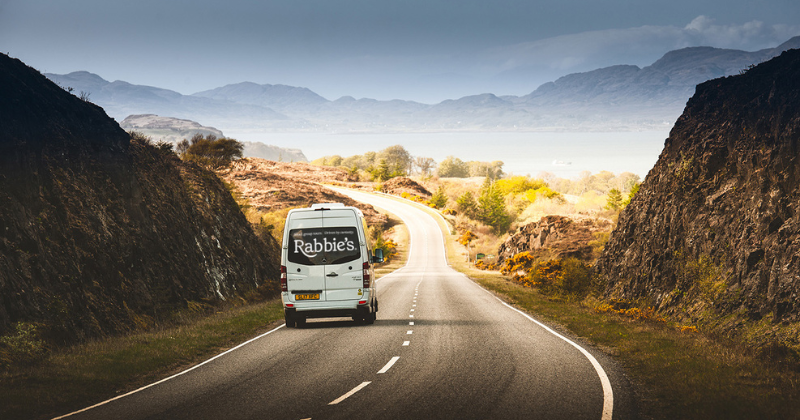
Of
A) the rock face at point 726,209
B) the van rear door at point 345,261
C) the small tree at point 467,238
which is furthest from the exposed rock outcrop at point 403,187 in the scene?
the van rear door at point 345,261

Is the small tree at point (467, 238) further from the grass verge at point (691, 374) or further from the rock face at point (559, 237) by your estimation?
the grass verge at point (691, 374)

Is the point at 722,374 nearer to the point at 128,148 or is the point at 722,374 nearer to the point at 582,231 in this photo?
the point at 128,148

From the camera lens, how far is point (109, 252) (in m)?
16.1

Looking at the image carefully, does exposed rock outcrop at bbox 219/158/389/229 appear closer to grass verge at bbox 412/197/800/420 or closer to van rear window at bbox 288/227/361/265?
van rear window at bbox 288/227/361/265

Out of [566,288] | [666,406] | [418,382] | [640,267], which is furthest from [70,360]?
[566,288]

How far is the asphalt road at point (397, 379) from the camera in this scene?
7.79m

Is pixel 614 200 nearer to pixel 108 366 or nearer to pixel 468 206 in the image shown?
pixel 468 206

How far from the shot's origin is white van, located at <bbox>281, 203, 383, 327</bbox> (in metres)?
16.0

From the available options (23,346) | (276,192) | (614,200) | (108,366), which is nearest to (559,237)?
(614,200)

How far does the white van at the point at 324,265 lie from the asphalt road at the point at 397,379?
2.36ft

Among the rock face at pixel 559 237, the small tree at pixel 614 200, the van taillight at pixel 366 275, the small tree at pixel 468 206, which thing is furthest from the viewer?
the small tree at pixel 468 206

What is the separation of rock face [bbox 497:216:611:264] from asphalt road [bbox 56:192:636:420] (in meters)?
26.0

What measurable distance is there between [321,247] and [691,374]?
9607 mm

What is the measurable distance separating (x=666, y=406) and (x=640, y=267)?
549 inches
